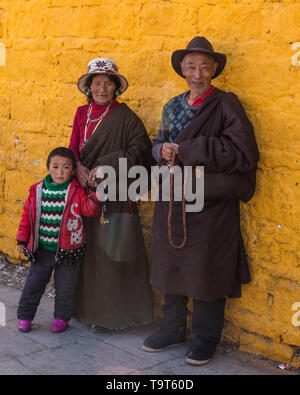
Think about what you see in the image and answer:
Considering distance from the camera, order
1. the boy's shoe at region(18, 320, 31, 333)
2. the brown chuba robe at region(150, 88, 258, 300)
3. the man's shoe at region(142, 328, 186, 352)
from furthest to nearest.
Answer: the boy's shoe at region(18, 320, 31, 333) → the man's shoe at region(142, 328, 186, 352) → the brown chuba robe at region(150, 88, 258, 300)

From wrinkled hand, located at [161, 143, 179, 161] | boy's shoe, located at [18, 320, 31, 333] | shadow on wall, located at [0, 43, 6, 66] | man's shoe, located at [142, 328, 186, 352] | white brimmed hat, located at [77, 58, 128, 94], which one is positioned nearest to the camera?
wrinkled hand, located at [161, 143, 179, 161]

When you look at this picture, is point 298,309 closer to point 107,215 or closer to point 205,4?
point 107,215

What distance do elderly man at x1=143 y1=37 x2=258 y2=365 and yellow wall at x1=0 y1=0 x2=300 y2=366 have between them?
5.5 inches

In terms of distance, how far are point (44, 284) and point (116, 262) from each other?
55cm

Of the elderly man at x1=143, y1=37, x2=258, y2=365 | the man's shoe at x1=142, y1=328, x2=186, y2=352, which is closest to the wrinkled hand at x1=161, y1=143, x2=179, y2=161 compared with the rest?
the elderly man at x1=143, y1=37, x2=258, y2=365

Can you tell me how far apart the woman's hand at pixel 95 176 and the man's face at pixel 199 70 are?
844 millimetres

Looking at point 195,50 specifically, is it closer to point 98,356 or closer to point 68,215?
point 68,215

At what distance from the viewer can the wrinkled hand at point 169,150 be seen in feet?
11.2

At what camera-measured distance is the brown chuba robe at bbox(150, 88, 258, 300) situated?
3.28 m

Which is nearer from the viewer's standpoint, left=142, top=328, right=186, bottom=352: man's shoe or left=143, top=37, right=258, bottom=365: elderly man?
left=143, top=37, right=258, bottom=365: elderly man

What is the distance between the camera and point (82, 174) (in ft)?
12.7

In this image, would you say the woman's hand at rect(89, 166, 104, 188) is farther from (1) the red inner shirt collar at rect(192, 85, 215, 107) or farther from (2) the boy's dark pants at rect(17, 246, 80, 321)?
(1) the red inner shirt collar at rect(192, 85, 215, 107)

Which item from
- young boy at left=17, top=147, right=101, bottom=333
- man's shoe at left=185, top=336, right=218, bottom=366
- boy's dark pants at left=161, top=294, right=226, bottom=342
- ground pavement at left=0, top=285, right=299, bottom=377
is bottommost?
ground pavement at left=0, top=285, right=299, bottom=377

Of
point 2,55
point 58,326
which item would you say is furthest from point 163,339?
point 2,55
